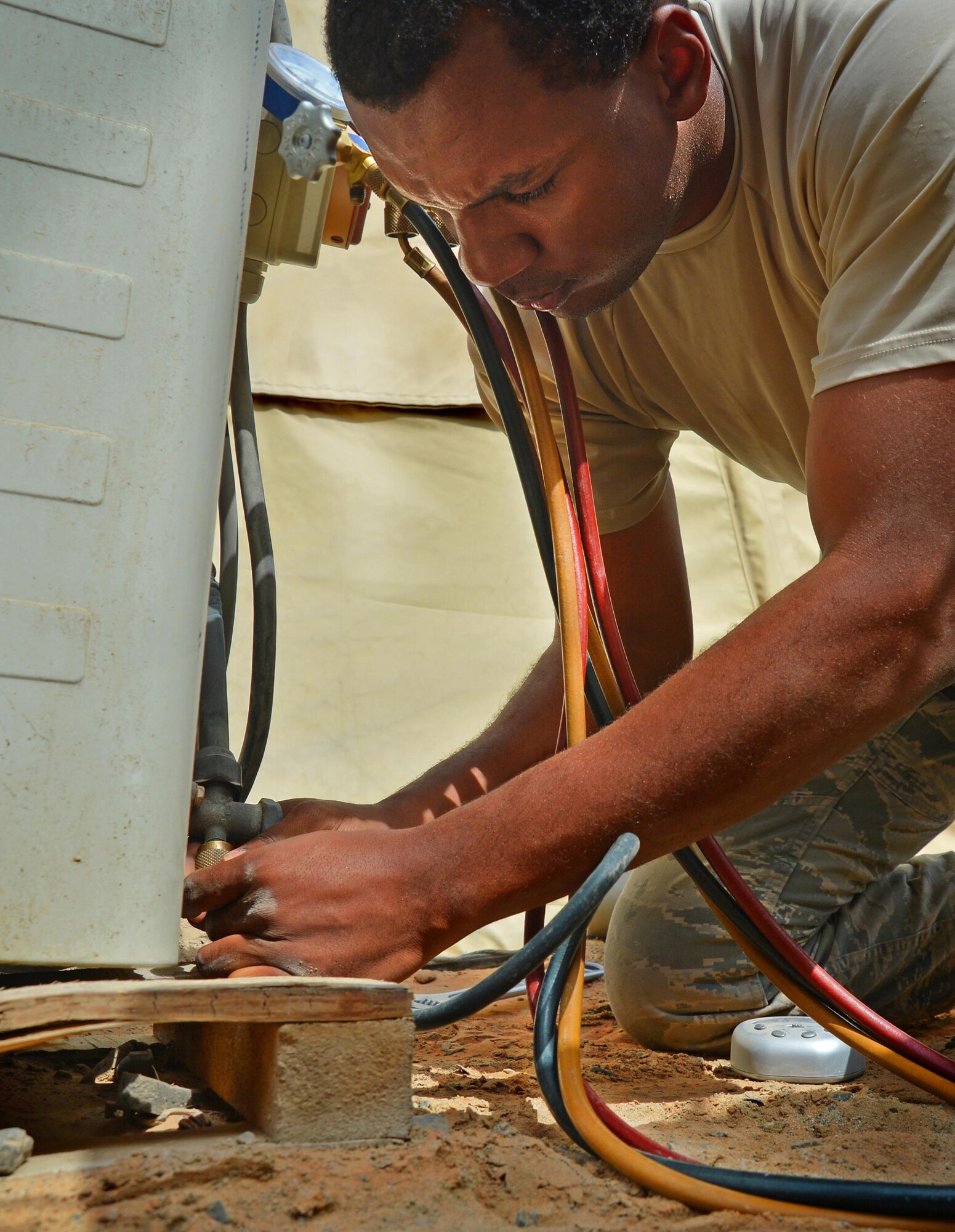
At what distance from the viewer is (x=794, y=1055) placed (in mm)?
936

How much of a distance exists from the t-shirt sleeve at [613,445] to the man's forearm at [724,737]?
0.58 meters

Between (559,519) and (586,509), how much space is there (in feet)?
0.17

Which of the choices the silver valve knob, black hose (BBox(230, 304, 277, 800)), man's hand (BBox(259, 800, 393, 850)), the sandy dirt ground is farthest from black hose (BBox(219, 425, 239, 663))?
the sandy dirt ground

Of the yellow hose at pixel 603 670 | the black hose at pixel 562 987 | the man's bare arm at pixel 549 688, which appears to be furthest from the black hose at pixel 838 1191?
the man's bare arm at pixel 549 688

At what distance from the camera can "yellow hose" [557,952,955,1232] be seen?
22.4 inches

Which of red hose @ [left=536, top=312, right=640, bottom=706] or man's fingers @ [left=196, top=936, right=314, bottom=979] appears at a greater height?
red hose @ [left=536, top=312, right=640, bottom=706]

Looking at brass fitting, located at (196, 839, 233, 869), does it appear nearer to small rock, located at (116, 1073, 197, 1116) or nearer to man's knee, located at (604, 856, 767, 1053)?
small rock, located at (116, 1073, 197, 1116)

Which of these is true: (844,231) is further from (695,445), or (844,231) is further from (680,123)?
(695,445)

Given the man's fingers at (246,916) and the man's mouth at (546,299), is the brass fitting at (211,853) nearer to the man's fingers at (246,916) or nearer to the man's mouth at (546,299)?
the man's fingers at (246,916)

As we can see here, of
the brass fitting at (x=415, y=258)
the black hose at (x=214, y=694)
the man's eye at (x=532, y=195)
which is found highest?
the brass fitting at (x=415, y=258)

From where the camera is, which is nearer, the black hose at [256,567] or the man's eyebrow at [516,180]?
the man's eyebrow at [516,180]

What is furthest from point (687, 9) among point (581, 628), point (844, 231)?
point (581, 628)

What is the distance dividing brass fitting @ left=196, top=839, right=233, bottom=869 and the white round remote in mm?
503

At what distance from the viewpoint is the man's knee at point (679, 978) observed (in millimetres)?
1135
